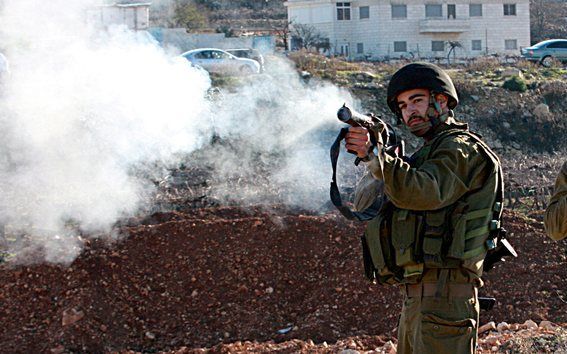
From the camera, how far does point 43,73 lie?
1062 centimetres

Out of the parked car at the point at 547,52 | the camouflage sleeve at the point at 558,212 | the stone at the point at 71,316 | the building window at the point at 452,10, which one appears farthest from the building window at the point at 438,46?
the camouflage sleeve at the point at 558,212

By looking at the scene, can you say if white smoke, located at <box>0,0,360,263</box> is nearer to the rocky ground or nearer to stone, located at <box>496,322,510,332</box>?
the rocky ground

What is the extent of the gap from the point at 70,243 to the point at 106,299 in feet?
3.60

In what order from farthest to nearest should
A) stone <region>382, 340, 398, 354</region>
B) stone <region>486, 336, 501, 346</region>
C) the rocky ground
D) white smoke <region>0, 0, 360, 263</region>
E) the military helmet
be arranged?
white smoke <region>0, 0, 360, 263</region>, the rocky ground, stone <region>382, 340, 398, 354</region>, stone <region>486, 336, 501, 346</region>, the military helmet

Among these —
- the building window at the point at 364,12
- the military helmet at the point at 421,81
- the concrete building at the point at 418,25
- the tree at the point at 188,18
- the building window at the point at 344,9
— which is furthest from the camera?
the tree at the point at 188,18

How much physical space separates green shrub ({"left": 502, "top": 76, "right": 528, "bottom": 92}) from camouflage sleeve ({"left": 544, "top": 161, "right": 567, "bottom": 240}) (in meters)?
17.2

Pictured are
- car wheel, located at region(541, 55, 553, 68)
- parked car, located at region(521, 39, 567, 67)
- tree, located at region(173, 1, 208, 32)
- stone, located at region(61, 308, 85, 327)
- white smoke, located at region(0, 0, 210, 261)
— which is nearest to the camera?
stone, located at region(61, 308, 85, 327)

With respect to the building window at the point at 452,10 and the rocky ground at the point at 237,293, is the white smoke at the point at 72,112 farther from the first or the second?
the building window at the point at 452,10

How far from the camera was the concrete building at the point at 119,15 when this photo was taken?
460 inches

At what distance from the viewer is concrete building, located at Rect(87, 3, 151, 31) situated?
11.7 metres

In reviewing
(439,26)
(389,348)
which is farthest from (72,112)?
(439,26)

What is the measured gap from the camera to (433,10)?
39969 mm

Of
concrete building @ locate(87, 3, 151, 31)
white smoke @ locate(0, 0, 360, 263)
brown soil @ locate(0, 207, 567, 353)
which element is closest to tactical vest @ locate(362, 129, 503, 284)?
brown soil @ locate(0, 207, 567, 353)

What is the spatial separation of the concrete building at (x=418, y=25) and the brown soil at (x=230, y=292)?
1148 inches
